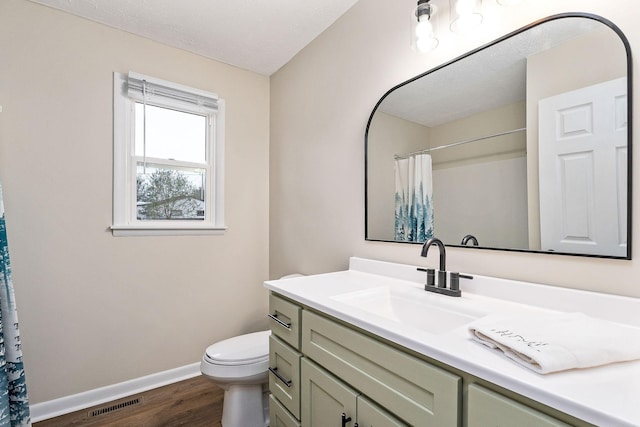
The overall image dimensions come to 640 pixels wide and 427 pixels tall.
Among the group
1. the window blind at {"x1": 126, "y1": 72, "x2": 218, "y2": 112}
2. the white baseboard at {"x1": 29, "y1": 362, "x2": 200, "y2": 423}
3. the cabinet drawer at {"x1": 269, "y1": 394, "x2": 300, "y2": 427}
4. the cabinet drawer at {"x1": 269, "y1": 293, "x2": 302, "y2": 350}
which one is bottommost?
the white baseboard at {"x1": 29, "y1": 362, "x2": 200, "y2": 423}

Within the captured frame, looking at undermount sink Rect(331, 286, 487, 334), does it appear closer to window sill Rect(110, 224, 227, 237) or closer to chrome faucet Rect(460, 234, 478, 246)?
chrome faucet Rect(460, 234, 478, 246)

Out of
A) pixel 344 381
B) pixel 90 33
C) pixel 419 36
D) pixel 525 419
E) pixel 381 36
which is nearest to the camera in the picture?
pixel 525 419

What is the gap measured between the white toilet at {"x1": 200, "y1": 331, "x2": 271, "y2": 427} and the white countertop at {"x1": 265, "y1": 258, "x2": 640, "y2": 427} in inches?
22.3

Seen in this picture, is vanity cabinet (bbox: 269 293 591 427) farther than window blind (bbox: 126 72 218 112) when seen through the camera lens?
No

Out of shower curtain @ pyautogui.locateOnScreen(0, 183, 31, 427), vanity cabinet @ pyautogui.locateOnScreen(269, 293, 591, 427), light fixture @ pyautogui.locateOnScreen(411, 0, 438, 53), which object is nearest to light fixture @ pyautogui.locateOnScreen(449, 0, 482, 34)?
light fixture @ pyautogui.locateOnScreen(411, 0, 438, 53)

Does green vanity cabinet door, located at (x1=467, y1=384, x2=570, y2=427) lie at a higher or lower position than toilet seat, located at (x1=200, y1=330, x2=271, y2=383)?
higher

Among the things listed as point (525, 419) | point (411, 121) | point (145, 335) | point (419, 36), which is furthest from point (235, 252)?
point (525, 419)

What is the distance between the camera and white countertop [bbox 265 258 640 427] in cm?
50

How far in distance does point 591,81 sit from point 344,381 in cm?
122

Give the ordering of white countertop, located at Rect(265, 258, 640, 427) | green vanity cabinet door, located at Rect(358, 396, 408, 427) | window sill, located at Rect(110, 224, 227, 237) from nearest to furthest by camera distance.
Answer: white countertop, located at Rect(265, 258, 640, 427), green vanity cabinet door, located at Rect(358, 396, 408, 427), window sill, located at Rect(110, 224, 227, 237)

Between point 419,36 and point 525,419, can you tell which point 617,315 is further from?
point 419,36

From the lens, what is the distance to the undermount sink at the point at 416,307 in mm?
1029

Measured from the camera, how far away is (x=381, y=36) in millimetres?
1601

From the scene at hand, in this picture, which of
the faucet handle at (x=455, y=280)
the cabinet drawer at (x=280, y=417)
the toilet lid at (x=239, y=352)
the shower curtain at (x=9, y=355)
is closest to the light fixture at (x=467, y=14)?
the faucet handle at (x=455, y=280)
